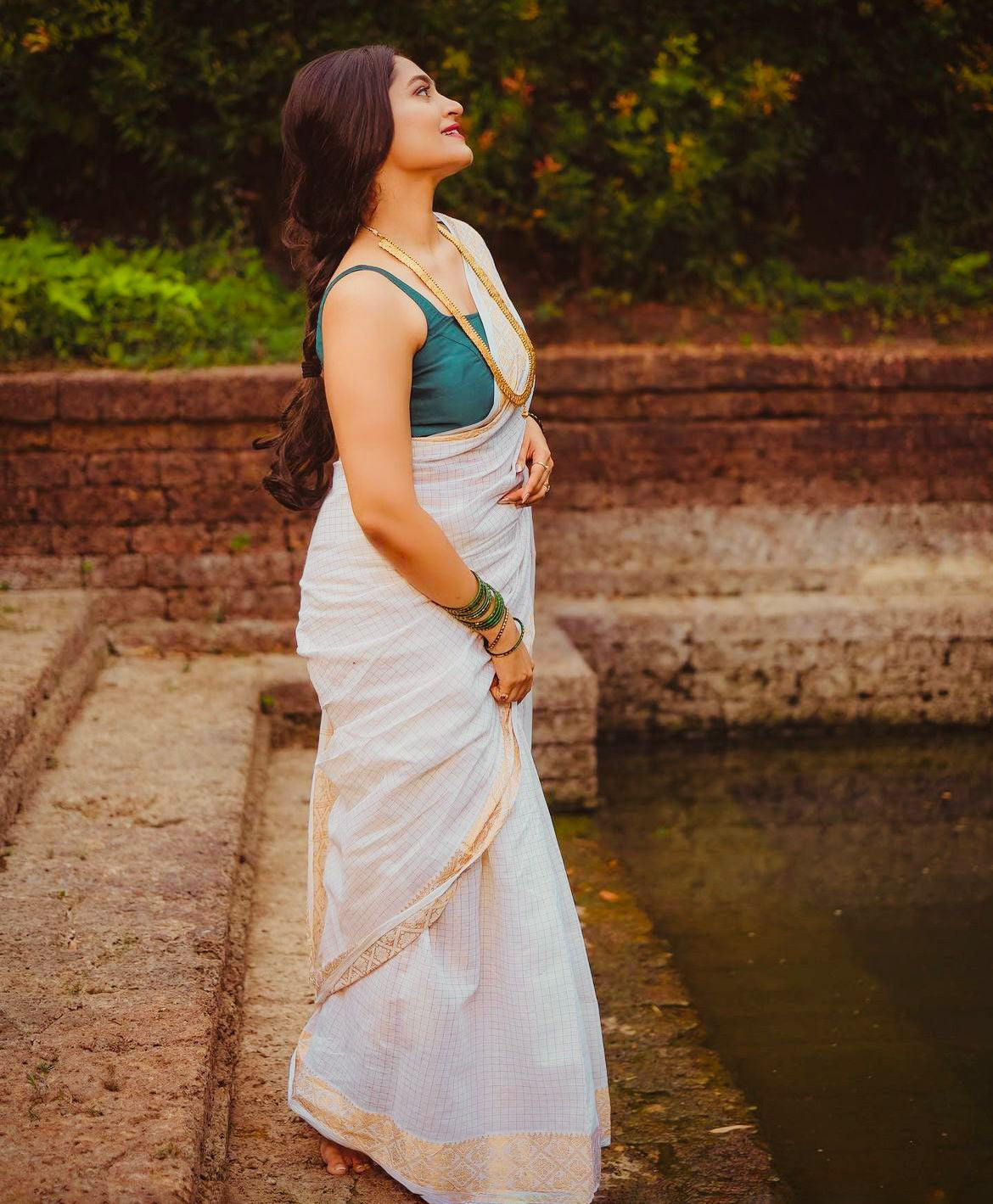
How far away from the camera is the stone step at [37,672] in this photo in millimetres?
3639

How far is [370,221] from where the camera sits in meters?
2.32

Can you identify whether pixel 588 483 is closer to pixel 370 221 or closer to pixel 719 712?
pixel 719 712

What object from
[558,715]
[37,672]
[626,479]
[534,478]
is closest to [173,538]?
[37,672]

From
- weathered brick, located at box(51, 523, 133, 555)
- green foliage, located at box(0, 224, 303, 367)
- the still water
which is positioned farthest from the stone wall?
the still water

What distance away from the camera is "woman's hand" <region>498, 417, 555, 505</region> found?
2.45 meters

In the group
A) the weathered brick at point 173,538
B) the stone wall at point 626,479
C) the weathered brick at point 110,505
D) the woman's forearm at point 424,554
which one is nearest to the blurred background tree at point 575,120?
the stone wall at point 626,479

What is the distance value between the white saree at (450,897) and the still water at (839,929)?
71cm

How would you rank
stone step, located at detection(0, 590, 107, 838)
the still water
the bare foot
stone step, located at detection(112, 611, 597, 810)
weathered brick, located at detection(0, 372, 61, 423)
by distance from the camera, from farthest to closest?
1. weathered brick, located at detection(0, 372, 61, 423)
2. stone step, located at detection(112, 611, 597, 810)
3. stone step, located at detection(0, 590, 107, 838)
4. the still water
5. the bare foot

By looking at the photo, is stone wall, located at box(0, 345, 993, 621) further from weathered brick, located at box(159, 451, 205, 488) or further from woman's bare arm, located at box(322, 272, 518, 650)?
woman's bare arm, located at box(322, 272, 518, 650)

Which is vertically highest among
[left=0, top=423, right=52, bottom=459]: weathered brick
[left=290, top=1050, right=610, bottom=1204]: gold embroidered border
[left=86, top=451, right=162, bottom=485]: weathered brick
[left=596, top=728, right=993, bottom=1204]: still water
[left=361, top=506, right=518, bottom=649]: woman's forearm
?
[left=361, top=506, right=518, bottom=649]: woman's forearm

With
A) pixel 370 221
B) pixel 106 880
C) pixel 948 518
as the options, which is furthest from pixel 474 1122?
pixel 948 518

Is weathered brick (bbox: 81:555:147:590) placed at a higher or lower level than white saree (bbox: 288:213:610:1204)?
lower

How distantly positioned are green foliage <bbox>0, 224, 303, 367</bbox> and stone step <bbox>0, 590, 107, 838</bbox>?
1.10 metres

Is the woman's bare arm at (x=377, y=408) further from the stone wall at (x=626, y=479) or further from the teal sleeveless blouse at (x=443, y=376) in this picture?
the stone wall at (x=626, y=479)
